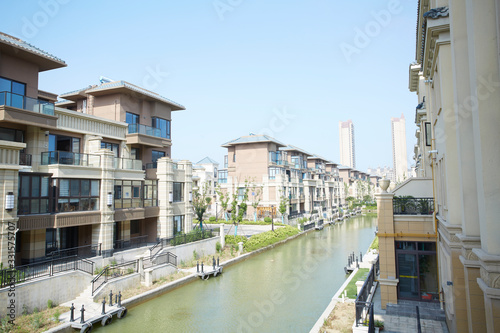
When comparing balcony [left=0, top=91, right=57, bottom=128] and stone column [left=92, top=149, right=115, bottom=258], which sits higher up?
balcony [left=0, top=91, right=57, bottom=128]

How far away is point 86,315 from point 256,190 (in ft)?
118

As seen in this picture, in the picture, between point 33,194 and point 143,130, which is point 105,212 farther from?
point 143,130

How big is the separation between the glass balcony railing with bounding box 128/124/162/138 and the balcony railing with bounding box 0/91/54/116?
22.0ft

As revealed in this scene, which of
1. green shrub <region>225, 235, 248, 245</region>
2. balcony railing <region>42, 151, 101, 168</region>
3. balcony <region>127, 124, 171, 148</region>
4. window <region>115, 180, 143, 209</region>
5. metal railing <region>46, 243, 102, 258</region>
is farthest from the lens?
green shrub <region>225, 235, 248, 245</region>

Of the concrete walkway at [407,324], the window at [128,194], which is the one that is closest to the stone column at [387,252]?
the concrete walkway at [407,324]

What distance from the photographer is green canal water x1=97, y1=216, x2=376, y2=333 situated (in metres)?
13.9

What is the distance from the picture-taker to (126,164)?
21750 millimetres

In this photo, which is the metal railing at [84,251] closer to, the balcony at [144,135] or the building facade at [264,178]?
the balcony at [144,135]

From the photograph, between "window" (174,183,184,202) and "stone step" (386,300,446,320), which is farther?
"window" (174,183,184,202)

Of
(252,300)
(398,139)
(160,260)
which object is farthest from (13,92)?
(398,139)

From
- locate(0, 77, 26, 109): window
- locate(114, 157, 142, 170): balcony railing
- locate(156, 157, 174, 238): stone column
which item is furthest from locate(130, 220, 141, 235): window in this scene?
locate(0, 77, 26, 109): window

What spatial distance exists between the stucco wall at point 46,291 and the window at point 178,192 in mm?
10458

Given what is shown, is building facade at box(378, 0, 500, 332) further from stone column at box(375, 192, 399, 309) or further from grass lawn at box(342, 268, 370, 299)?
grass lawn at box(342, 268, 370, 299)

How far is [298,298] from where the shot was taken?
17188mm
